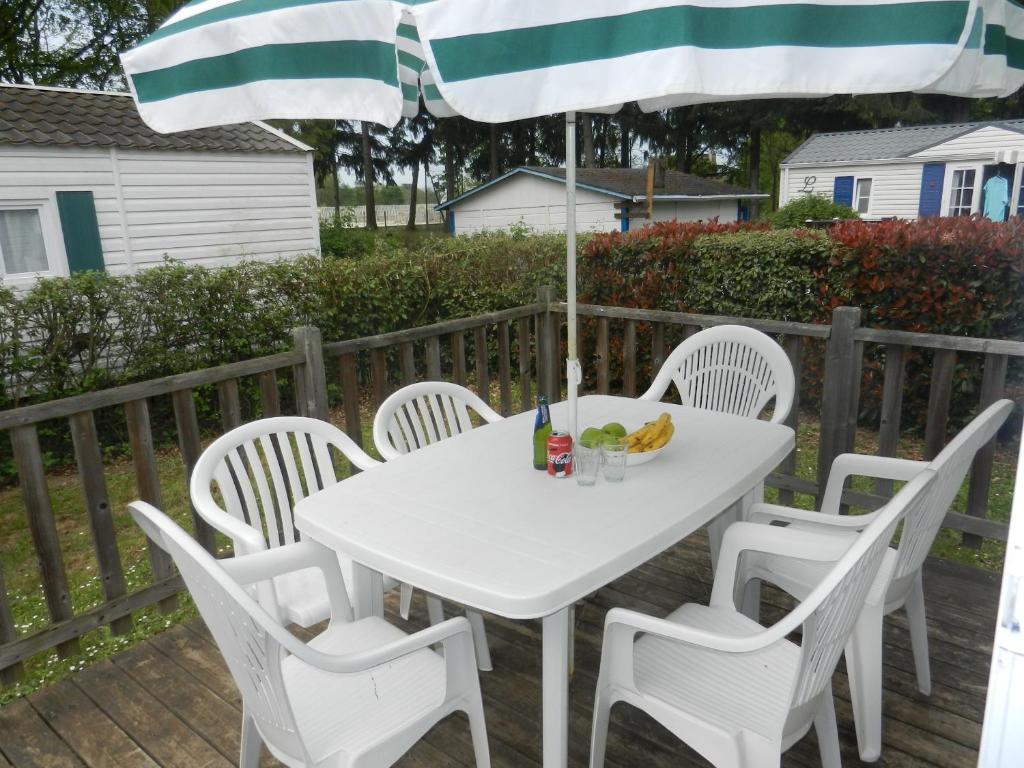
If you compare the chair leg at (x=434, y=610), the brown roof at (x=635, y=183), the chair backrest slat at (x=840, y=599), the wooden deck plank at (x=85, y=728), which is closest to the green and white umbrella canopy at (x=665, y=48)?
the chair backrest slat at (x=840, y=599)

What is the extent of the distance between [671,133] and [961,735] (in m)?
31.9

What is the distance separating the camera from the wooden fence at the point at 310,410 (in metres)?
2.34

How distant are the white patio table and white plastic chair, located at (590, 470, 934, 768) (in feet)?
0.45

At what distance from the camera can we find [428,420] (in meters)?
2.78

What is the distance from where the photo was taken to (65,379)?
208 inches

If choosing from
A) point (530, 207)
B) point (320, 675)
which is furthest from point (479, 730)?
Result: point (530, 207)

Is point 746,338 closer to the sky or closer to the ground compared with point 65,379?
→ closer to the sky

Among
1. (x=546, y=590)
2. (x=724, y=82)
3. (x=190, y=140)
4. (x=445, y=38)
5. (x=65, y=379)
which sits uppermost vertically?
(x=190, y=140)

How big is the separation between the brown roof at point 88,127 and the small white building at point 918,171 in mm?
13846

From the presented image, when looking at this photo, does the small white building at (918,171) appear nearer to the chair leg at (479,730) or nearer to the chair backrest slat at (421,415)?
the chair backrest slat at (421,415)

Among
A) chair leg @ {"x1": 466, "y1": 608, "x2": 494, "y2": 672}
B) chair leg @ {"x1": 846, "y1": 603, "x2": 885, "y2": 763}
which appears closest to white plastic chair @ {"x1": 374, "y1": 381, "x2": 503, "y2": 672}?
chair leg @ {"x1": 466, "y1": 608, "x2": 494, "y2": 672}

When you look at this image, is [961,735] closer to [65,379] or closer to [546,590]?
[546,590]

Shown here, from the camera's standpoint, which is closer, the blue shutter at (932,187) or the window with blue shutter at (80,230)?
the window with blue shutter at (80,230)

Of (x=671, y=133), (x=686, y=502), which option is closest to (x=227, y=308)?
(x=686, y=502)
